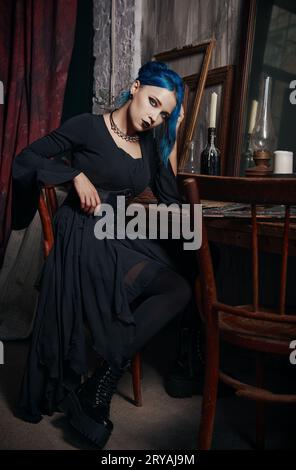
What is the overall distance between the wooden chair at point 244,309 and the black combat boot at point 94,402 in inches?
15.1

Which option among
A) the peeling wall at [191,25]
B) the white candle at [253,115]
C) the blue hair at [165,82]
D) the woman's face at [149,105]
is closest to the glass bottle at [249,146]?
the white candle at [253,115]

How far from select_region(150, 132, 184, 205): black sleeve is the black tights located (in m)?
0.40

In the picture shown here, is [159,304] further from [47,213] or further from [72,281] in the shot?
[47,213]

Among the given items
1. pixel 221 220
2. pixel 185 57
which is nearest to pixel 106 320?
pixel 221 220

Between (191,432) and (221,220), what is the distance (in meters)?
0.78

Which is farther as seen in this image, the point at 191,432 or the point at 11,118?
the point at 11,118

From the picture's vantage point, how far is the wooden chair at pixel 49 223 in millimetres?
1757

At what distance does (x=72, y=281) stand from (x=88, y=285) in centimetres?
6

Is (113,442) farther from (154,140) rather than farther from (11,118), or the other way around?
(11,118)

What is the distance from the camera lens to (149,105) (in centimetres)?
188

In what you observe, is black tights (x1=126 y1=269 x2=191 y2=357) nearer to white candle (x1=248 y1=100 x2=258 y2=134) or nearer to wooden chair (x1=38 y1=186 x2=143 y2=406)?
wooden chair (x1=38 y1=186 x2=143 y2=406)

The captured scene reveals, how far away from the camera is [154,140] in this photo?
2105 mm

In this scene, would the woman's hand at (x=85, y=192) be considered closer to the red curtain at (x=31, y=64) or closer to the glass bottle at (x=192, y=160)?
the glass bottle at (x=192, y=160)

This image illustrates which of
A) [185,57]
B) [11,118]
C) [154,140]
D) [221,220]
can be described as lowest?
[221,220]
